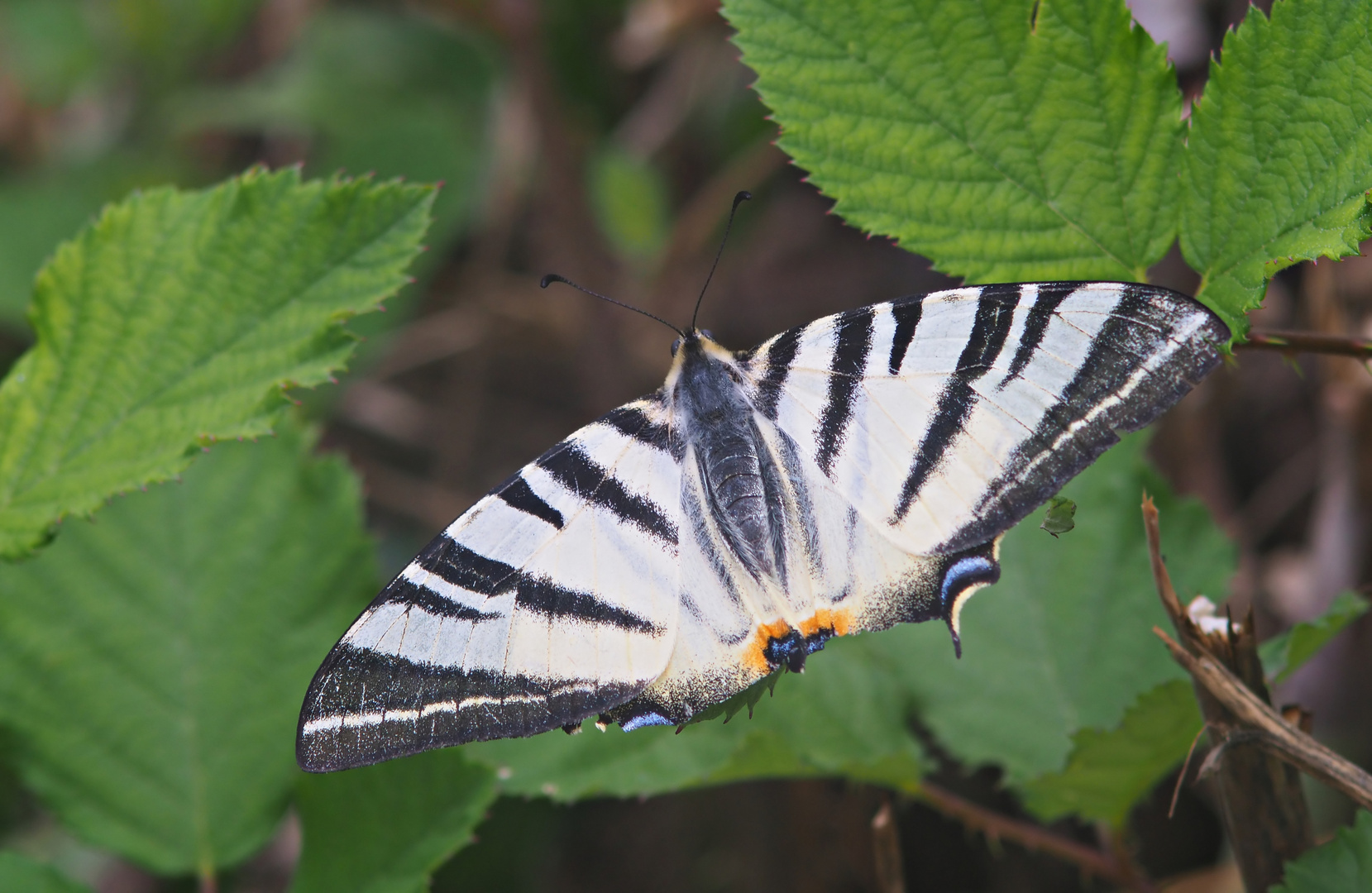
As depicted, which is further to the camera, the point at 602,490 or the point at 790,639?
the point at 602,490

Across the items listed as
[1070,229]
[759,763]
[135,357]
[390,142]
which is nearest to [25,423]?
[135,357]

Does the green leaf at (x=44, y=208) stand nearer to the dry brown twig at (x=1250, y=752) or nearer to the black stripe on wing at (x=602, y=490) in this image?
the black stripe on wing at (x=602, y=490)

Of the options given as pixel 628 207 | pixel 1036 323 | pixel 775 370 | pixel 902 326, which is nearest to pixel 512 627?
pixel 775 370

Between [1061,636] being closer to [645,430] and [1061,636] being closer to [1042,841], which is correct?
[1042,841]

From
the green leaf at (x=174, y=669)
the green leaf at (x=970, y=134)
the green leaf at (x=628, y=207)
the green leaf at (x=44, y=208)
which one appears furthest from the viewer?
the green leaf at (x=628, y=207)

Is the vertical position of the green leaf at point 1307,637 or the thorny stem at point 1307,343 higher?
the thorny stem at point 1307,343

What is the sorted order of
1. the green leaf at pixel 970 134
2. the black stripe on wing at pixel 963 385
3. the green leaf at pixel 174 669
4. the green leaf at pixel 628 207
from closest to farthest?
the green leaf at pixel 970 134 → the black stripe on wing at pixel 963 385 → the green leaf at pixel 174 669 → the green leaf at pixel 628 207

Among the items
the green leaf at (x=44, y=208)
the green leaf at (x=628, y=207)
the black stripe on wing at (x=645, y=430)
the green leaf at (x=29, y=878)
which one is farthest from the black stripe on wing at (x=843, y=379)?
the green leaf at (x=44, y=208)

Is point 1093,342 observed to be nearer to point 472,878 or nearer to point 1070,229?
point 1070,229
